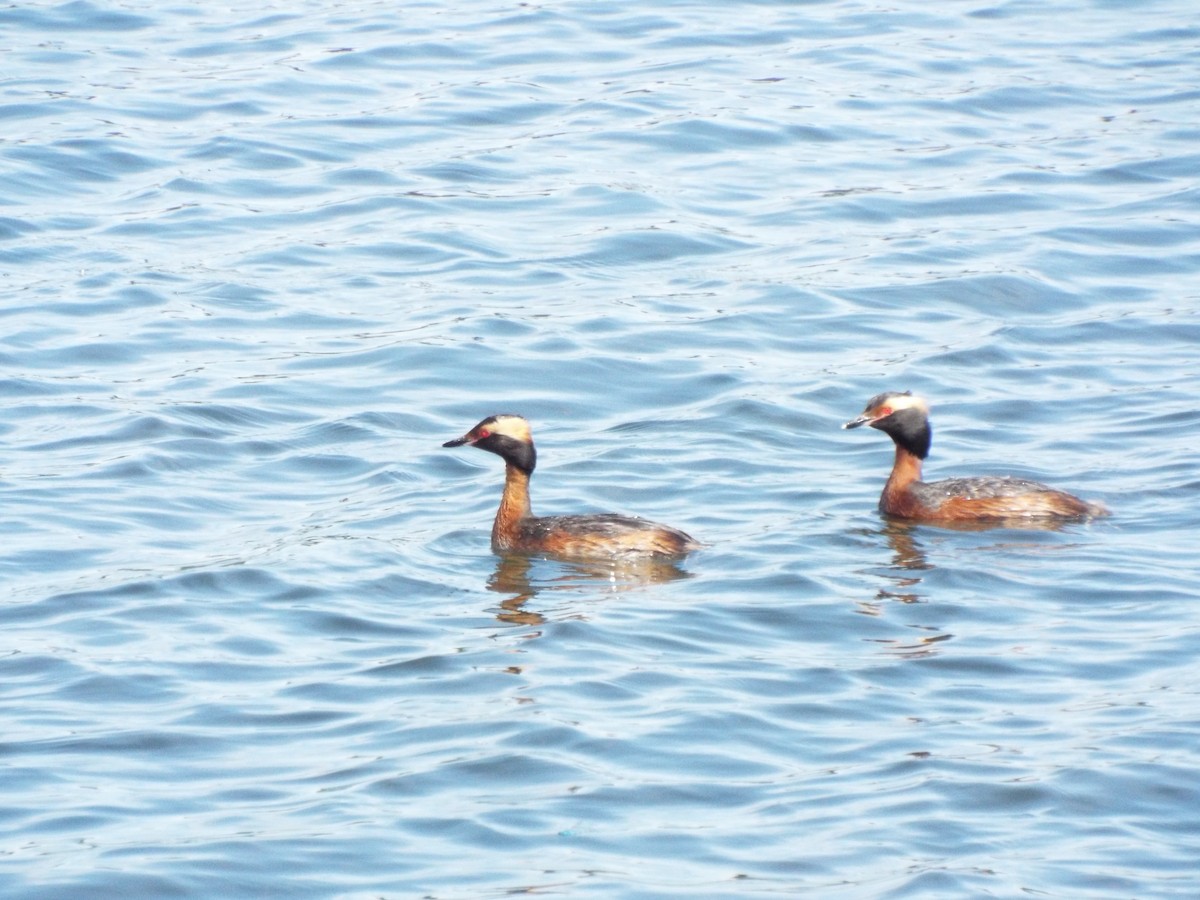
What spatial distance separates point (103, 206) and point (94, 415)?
592 centimetres

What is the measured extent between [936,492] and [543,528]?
8.83 feet

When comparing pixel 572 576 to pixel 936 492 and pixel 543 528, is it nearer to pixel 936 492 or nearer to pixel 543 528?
pixel 543 528

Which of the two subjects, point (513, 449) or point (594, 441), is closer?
point (513, 449)

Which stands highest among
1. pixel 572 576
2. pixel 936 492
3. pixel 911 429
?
pixel 911 429

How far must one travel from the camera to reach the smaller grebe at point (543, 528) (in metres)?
12.6

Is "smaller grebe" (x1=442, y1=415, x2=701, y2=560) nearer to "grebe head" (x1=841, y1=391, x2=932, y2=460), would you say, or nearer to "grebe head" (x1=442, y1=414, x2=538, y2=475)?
"grebe head" (x1=442, y1=414, x2=538, y2=475)

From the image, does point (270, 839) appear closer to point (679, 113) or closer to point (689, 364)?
point (689, 364)

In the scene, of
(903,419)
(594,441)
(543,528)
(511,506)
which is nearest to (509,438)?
(511,506)

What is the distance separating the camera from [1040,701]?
33.5ft

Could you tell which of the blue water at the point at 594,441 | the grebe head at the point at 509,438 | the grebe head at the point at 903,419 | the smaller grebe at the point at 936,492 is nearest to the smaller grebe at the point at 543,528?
the grebe head at the point at 509,438

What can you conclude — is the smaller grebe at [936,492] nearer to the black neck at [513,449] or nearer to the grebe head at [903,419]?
the grebe head at [903,419]

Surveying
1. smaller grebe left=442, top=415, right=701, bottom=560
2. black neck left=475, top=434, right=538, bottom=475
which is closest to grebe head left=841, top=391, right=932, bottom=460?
smaller grebe left=442, top=415, right=701, bottom=560

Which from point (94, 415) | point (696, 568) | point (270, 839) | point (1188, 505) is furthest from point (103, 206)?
point (270, 839)

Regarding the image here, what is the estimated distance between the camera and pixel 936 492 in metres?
13.8
